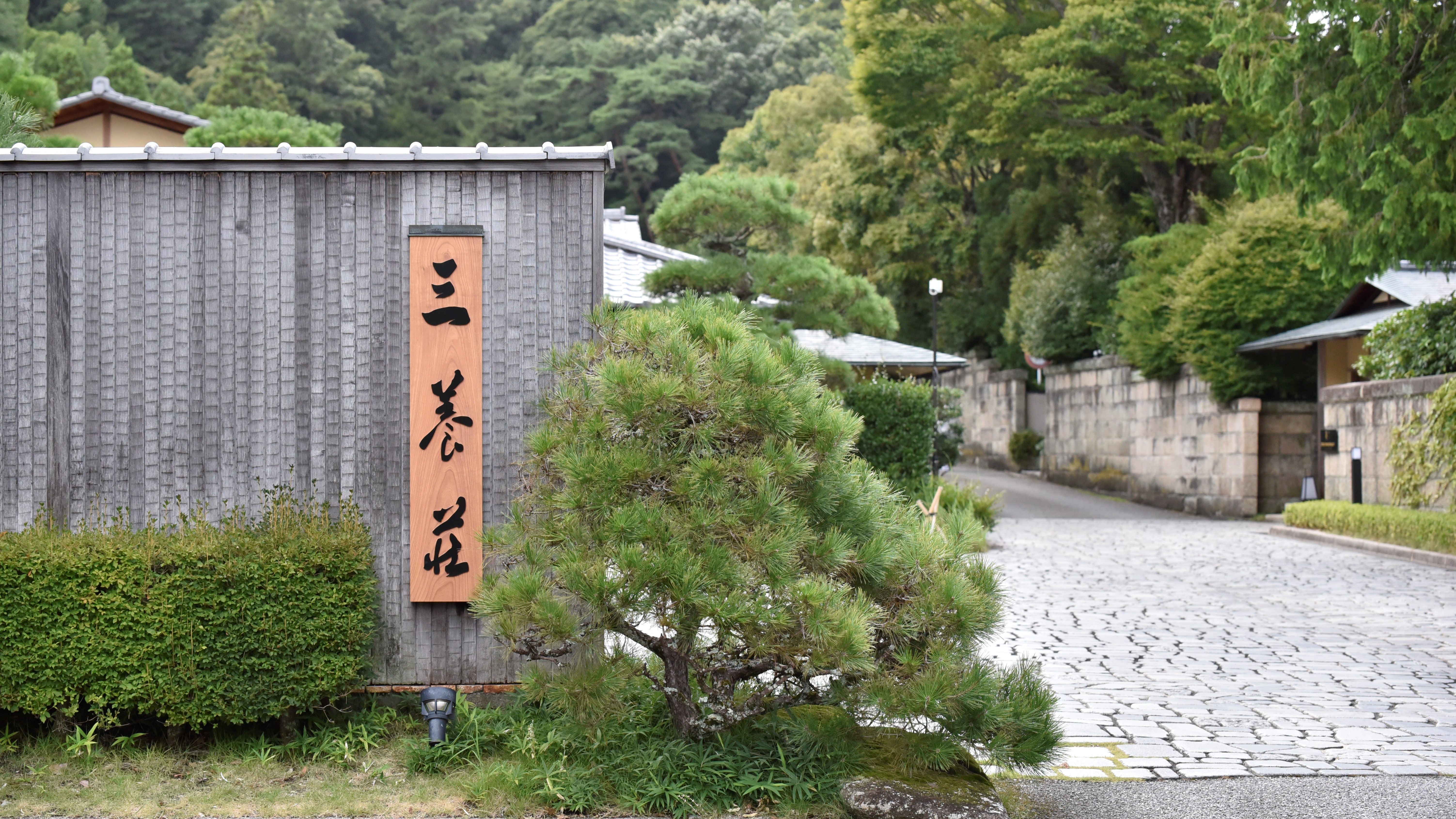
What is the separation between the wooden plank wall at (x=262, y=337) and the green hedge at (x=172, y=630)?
603mm

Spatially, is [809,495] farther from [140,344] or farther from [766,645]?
[140,344]

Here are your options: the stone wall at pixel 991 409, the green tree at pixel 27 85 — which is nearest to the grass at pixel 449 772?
the green tree at pixel 27 85

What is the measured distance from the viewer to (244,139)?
61.9 feet

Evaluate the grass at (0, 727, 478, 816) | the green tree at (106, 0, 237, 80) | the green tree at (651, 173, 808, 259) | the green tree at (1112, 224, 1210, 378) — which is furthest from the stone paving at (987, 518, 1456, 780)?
the green tree at (106, 0, 237, 80)

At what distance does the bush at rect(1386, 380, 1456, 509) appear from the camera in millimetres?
15570

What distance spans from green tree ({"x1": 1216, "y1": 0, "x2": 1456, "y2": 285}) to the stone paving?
4231 millimetres

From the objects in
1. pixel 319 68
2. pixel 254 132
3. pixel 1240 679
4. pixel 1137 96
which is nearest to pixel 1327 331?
pixel 1137 96

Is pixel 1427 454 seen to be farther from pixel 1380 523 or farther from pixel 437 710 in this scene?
pixel 437 710

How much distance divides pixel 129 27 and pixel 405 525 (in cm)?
4259

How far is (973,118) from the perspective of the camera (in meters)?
29.7

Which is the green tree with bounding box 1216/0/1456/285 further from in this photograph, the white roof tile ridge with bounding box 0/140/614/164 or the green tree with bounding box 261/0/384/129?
the green tree with bounding box 261/0/384/129

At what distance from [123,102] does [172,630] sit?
22.3 m

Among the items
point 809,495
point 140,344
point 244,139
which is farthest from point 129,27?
point 809,495

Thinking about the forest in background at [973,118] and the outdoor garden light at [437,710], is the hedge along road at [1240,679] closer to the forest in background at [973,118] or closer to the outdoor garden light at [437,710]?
the outdoor garden light at [437,710]
